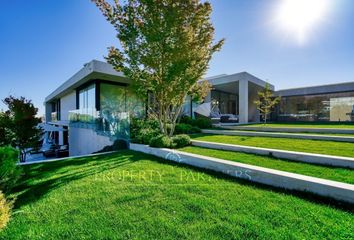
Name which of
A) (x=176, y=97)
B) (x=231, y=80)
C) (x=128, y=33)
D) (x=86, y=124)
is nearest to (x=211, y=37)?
(x=176, y=97)

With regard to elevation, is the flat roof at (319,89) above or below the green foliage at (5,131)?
above

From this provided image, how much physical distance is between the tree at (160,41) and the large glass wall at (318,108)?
695 inches

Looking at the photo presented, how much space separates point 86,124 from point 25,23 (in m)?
6.94

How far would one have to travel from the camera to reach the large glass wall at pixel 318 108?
18.6 meters

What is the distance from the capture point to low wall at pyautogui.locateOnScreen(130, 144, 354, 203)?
303 centimetres

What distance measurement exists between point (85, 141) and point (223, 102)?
16324mm

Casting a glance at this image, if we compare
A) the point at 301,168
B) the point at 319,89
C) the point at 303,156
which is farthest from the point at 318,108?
the point at 301,168

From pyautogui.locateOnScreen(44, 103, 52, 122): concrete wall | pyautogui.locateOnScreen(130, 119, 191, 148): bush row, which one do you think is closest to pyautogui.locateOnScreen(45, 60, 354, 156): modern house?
pyautogui.locateOnScreen(130, 119, 191, 148): bush row

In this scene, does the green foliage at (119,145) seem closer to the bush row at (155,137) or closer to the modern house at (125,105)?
the modern house at (125,105)

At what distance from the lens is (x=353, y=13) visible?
8.30m

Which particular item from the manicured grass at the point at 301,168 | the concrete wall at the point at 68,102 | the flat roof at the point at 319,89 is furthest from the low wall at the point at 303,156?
the concrete wall at the point at 68,102

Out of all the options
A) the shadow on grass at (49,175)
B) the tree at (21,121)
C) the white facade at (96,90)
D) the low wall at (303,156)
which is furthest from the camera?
the white facade at (96,90)

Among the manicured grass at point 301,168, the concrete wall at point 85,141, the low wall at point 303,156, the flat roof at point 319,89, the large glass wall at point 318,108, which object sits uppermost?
the flat roof at point 319,89

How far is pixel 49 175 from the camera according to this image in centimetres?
522
